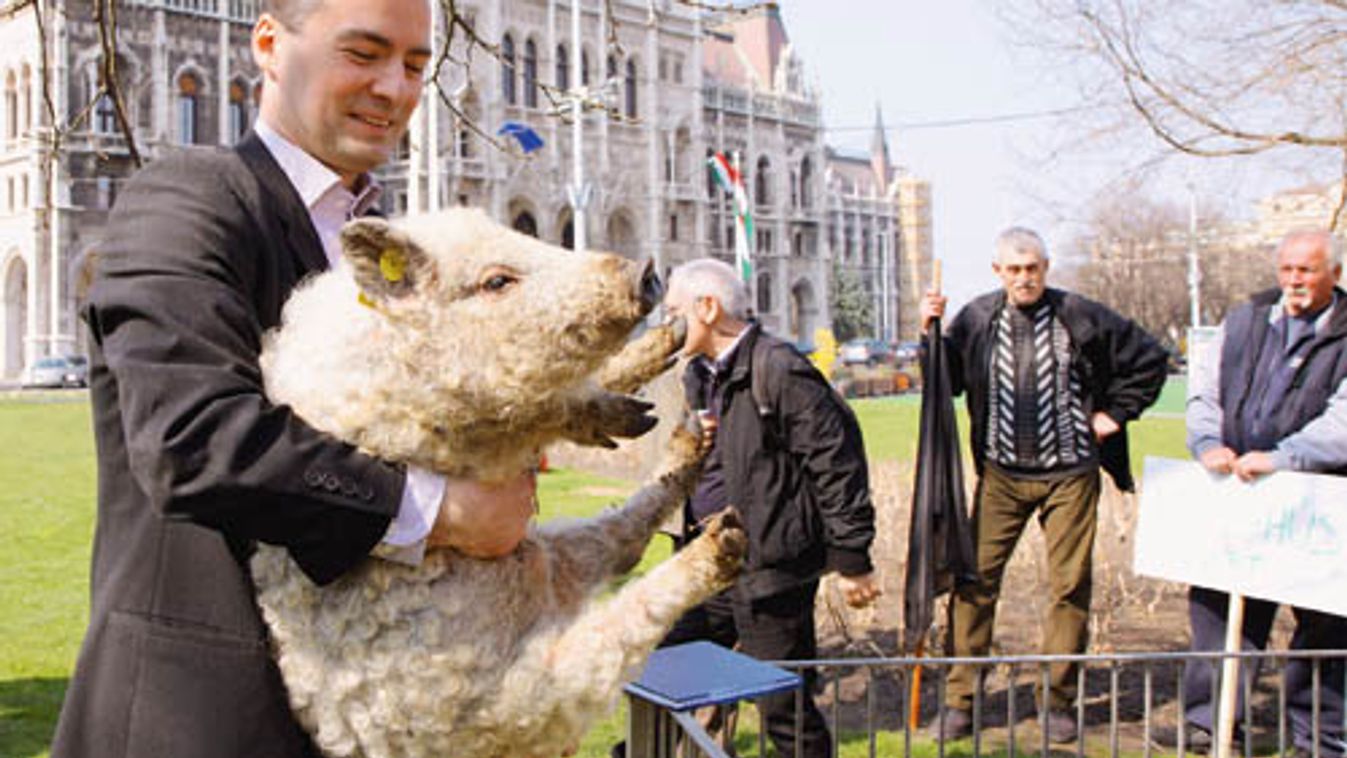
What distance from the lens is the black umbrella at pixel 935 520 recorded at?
5.74 meters

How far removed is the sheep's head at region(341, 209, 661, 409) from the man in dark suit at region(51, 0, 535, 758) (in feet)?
0.53

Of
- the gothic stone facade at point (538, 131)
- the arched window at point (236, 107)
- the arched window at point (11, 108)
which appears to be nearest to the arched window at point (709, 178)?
the gothic stone facade at point (538, 131)

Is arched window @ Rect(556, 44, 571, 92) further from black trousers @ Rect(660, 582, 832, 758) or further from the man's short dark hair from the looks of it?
the man's short dark hair

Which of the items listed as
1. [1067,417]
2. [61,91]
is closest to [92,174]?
[61,91]

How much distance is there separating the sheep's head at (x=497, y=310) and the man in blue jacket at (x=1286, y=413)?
4.29 meters

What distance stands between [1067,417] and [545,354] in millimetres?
4876

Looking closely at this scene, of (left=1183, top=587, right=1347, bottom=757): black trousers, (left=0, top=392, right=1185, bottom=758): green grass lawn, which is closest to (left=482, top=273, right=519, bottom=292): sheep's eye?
(left=0, top=392, right=1185, bottom=758): green grass lawn

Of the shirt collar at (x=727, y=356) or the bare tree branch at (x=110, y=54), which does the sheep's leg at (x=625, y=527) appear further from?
the shirt collar at (x=727, y=356)

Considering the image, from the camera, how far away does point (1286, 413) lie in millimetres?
5559

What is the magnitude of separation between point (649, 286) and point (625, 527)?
0.49 meters

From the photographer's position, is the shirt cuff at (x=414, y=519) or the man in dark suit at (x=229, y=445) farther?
the shirt cuff at (x=414, y=519)

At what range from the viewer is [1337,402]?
5363 mm

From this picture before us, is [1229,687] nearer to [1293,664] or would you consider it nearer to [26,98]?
[1293,664]

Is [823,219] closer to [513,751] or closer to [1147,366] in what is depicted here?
[1147,366]
